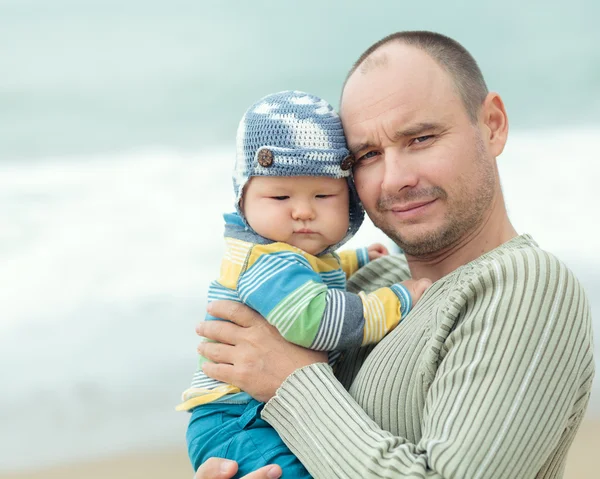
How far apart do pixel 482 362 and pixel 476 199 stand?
0.67 metres

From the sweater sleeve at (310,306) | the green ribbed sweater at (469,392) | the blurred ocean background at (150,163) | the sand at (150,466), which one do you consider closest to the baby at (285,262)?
the sweater sleeve at (310,306)

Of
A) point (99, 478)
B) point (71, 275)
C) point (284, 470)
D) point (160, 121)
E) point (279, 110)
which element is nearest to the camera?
point (284, 470)

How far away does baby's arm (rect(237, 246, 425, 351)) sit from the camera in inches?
73.8

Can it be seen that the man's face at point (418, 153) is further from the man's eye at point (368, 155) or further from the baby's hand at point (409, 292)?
the baby's hand at point (409, 292)

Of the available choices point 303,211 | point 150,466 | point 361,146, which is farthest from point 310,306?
point 150,466

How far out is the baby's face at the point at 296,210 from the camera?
6.56ft

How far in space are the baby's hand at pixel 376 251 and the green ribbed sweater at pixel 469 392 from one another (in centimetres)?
71

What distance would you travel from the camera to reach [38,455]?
17.4 ft

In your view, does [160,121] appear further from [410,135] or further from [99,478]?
[410,135]

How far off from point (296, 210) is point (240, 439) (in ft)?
1.99

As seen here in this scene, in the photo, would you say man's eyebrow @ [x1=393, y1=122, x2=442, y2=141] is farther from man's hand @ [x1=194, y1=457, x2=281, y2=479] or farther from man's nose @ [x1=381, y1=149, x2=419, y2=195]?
man's hand @ [x1=194, y1=457, x2=281, y2=479]

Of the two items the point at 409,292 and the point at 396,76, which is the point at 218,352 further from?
the point at 396,76

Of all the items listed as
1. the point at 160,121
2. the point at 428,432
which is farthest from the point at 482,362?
the point at 160,121

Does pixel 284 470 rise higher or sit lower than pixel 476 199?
lower
